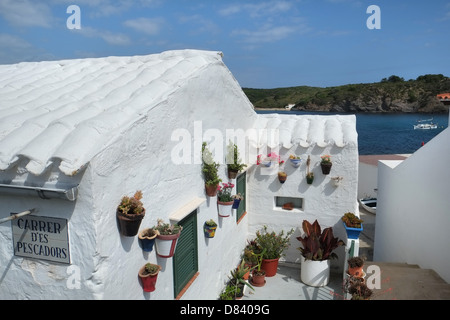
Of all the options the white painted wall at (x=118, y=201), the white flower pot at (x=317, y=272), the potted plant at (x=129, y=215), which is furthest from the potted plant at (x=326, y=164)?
the potted plant at (x=129, y=215)

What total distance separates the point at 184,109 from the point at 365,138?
193 feet

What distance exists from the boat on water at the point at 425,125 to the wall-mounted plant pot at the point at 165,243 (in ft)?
206

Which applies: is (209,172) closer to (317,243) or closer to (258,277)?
(258,277)

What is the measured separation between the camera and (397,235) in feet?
27.8


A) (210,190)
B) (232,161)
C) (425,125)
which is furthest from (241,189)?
(425,125)

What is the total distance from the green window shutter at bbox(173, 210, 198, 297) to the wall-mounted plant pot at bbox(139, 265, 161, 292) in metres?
0.71

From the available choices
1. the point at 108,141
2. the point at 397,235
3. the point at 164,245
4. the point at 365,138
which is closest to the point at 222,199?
the point at 164,245

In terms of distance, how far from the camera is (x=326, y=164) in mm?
7910

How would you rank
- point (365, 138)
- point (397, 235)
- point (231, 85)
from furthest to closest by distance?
point (365, 138)
point (397, 235)
point (231, 85)

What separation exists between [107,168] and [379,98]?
72887 mm

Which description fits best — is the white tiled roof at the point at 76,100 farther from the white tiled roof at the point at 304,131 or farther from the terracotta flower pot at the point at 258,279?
the terracotta flower pot at the point at 258,279

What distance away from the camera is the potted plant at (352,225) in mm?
7457

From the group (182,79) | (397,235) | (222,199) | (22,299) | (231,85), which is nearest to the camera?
(22,299)
